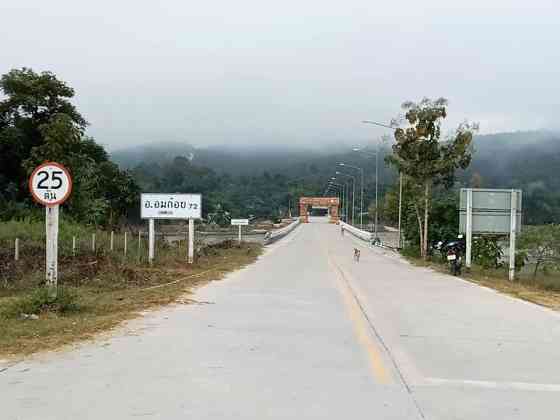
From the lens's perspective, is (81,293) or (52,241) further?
(81,293)

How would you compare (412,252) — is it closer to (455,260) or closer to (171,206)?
(455,260)

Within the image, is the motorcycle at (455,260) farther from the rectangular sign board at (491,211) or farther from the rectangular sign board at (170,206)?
the rectangular sign board at (170,206)

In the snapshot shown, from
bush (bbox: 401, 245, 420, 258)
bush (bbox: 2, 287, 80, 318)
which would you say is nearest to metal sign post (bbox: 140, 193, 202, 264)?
bush (bbox: 2, 287, 80, 318)

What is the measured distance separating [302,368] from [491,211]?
17.8 m

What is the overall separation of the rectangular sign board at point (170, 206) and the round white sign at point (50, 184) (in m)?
14.2

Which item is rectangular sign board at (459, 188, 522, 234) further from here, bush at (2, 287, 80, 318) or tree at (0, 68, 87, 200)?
tree at (0, 68, 87, 200)

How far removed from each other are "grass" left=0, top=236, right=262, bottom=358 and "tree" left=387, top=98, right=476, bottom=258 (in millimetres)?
11976

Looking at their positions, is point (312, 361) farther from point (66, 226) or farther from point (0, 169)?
point (0, 169)

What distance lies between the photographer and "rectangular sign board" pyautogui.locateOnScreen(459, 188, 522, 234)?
912 inches

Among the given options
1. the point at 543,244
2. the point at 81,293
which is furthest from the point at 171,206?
the point at 543,244

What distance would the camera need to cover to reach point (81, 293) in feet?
44.1

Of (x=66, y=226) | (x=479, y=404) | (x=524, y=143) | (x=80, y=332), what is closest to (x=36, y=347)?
(x=80, y=332)

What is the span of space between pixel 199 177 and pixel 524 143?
79.7 meters

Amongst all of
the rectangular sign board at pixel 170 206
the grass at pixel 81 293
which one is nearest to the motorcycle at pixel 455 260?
the grass at pixel 81 293
